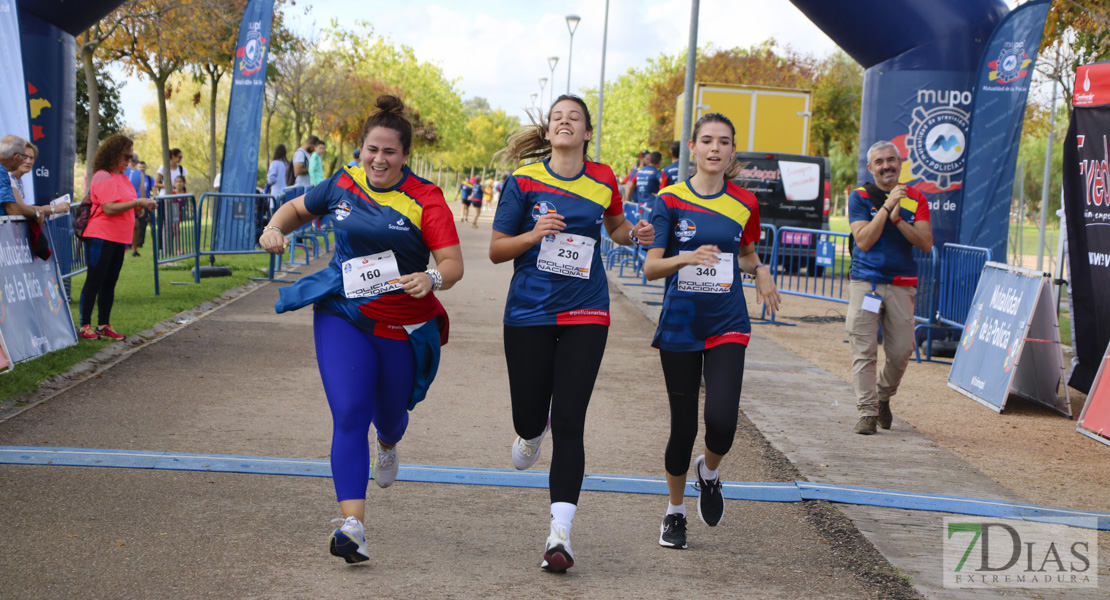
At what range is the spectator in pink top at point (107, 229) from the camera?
Result: 9.74 metres

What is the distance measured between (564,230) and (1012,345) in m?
5.29

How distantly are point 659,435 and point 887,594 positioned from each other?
9.95 ft

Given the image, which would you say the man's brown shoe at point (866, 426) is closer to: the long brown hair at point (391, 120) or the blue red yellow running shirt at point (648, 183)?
the long brown hair at point (391, 120)

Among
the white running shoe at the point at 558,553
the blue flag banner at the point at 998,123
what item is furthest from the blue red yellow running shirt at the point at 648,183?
the white running shoe at the point at 558,553

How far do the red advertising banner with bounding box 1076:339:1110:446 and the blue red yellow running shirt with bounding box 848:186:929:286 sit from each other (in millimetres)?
1472

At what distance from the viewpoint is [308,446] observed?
6.28 m

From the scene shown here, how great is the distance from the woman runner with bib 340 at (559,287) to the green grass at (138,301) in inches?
168

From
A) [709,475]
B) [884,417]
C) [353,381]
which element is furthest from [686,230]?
[884,417]

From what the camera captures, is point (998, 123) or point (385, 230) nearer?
point (385, 230)

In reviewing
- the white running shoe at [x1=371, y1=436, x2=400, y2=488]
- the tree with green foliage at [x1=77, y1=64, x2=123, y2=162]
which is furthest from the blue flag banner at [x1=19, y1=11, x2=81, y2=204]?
the tree with green foliage at [x1=77, y1=64, x2=123, y2=162]

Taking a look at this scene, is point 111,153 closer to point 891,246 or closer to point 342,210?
point 342,210

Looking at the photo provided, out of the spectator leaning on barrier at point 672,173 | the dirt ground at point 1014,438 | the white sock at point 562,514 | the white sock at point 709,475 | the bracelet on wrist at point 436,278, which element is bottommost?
the dirt ground at point 1014,438

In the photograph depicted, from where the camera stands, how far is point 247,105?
1681cm

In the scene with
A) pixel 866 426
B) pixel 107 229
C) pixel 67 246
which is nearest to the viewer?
pixel 866 426
